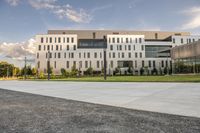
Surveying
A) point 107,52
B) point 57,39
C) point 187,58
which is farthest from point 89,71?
point 187,58

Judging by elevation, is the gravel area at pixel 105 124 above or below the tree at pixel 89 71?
below

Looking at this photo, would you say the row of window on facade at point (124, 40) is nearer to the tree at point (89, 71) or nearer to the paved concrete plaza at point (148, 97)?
the tree at point (89, 71)

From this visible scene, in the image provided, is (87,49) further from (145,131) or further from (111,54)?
(145,131)

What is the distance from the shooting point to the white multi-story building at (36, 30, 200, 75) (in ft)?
282

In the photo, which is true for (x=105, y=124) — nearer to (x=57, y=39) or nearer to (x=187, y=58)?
(x=187, y=58)

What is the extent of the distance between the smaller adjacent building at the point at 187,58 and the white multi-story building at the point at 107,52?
3284 centimetres

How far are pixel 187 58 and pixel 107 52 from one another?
42.9 metres

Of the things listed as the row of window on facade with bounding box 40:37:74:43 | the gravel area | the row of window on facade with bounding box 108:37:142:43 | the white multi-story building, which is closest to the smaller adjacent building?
the white multi-story building

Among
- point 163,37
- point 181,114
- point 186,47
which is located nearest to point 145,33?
point 163,37

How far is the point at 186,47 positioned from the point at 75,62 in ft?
162

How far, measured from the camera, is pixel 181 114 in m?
6.00

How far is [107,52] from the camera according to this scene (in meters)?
87.1

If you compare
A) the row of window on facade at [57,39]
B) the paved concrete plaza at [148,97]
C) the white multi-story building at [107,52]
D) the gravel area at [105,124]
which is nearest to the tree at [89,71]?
the white multi-story building at [107,52]

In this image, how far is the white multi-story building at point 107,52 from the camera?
85875 millimetres
